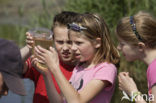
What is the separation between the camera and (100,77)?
2.80m

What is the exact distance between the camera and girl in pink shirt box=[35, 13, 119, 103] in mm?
2719

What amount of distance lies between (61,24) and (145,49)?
86 cm

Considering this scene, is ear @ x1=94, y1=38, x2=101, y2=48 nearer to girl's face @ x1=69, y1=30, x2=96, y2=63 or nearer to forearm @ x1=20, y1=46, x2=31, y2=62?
girl's face @ x1=69, y1=30, x2=96, y2=63

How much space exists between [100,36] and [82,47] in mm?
Result: 207

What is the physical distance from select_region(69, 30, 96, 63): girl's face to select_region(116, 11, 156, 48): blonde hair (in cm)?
29

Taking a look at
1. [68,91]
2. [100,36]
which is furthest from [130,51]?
[68,91]

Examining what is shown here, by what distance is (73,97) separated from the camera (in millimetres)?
2689

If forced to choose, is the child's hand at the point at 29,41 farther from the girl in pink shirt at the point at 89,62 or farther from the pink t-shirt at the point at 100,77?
the pink t-shirt at the point at 100,77

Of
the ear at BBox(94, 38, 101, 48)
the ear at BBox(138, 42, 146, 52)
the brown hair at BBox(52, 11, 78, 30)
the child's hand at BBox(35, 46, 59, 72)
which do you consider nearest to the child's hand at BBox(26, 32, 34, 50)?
the child's hand at BBox(35, 46, 59, 72)

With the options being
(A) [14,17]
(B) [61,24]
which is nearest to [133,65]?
(B) [61,24]

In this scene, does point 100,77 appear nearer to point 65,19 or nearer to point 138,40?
point 138,40

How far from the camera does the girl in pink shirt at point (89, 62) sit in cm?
272

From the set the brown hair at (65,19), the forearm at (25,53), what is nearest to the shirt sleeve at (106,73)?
the brown hair at (65,19)

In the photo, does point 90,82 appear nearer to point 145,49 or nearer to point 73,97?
point 73,97
